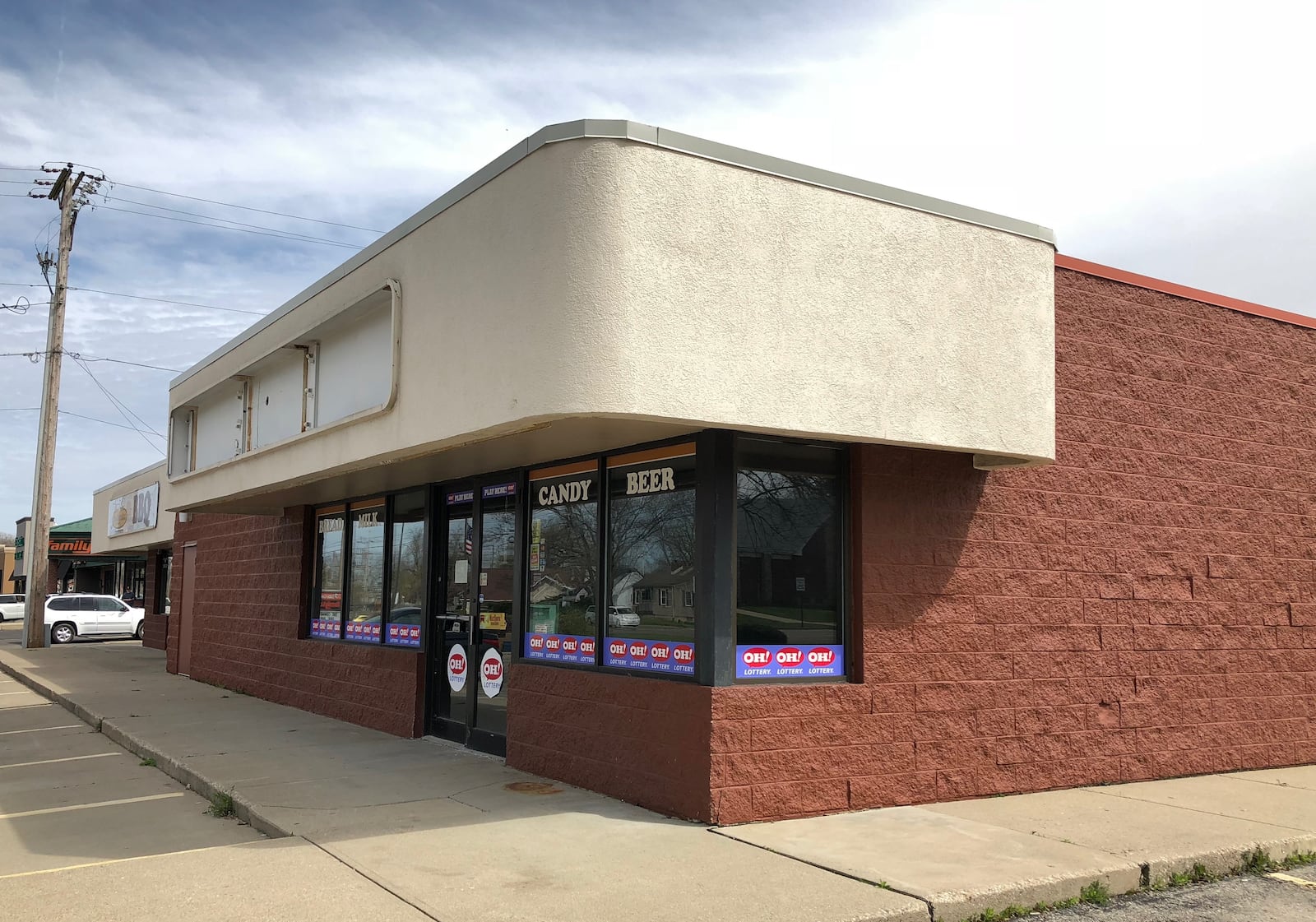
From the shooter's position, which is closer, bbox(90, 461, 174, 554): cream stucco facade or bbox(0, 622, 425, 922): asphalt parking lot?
bbox(0, 622, 425, 922): asphalt parking lot

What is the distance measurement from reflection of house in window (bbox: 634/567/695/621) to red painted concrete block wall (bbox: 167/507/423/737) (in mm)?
4272

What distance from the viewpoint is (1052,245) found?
9.34 metres

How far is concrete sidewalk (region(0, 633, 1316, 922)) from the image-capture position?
19.9 feet

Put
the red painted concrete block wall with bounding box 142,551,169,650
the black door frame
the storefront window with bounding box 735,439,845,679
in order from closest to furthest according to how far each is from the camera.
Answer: the storefront window with bounding box 735,439,845,679 → the black door frame → the red painted concrete block wall with bounding box 142,551,169,650

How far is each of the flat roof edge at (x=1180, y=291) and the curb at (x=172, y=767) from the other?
8.01 meters

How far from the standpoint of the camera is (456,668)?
11.5m

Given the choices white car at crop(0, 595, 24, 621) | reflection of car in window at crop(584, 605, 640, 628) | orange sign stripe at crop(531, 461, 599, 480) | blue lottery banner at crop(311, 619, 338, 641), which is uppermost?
orange sign stripe at crop(531, 461, 599, 480)

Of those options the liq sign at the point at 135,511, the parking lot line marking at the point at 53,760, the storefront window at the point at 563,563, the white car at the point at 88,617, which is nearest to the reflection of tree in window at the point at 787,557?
the storefront window at the point at 563,563

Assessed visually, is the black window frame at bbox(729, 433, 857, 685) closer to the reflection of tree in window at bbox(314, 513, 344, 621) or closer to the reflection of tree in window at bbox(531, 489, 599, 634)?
the reflection of tree in window at bbox(531, 489, 599, 634)

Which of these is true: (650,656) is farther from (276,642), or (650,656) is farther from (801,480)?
(276,642)

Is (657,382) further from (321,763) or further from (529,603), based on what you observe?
(321,763)

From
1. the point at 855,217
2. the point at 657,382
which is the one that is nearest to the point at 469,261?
the point at 657,382

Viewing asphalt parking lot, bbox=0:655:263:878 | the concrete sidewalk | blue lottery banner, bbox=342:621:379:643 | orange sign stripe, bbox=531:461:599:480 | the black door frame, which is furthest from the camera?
blue lottery banner, bbox=342:621:379:643

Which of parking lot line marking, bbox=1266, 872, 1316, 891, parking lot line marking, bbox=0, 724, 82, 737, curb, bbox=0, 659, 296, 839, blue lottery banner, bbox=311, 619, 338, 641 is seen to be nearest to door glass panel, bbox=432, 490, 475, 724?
curb, bbox=0, 659, 296, 839
